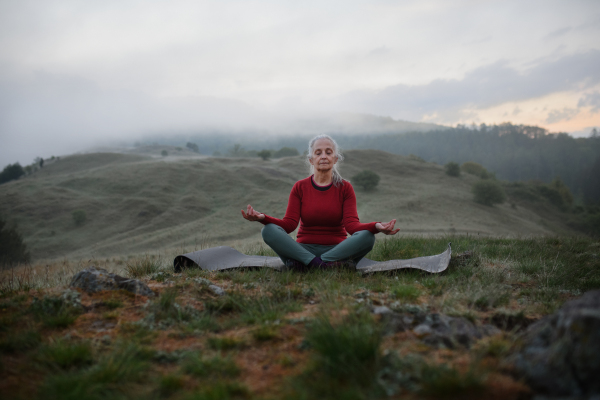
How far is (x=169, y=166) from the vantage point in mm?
58344

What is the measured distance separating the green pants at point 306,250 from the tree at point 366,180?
46.9m

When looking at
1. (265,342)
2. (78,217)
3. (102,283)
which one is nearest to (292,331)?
(265,342)

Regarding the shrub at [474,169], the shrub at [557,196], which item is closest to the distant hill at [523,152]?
the shrub at [557,196]

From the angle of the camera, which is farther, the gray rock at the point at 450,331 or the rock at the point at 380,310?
the rock at the point at 380,310

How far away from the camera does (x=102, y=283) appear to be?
3.65 m

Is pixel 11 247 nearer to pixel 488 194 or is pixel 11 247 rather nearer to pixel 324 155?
pixel 324 155

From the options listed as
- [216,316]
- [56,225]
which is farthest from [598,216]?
[56,225]

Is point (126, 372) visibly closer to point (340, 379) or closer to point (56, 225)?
point (340, 379)

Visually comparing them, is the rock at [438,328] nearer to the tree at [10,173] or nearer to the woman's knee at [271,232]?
the woman's knee at [271,232]

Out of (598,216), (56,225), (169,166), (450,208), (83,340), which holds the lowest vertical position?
(598,216)

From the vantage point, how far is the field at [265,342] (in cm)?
186

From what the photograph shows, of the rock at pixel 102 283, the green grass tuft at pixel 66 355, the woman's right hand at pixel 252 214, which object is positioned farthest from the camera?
the woman's right hand at pixel 252 214

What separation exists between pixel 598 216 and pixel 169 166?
7251 cm

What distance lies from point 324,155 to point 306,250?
5.05ft
